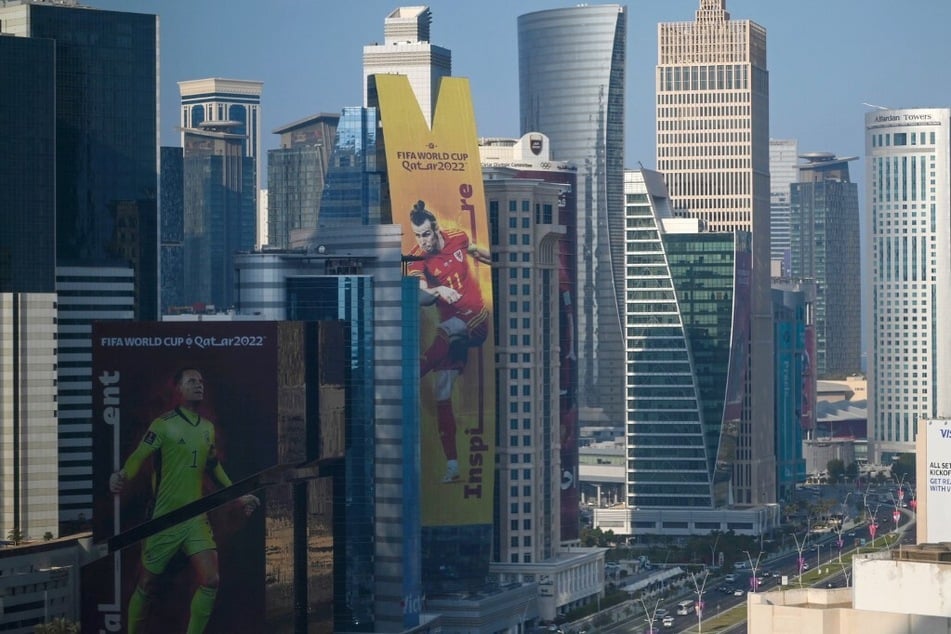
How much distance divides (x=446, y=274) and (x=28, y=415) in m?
30.2

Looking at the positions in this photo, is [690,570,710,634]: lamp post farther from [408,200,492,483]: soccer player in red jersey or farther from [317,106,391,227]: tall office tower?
[317,106,391,227]: tall office tower

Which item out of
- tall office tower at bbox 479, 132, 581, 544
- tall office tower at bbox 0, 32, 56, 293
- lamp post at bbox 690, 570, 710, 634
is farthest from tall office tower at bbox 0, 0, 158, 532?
lamp post at bbox 690, 570, 710, 634

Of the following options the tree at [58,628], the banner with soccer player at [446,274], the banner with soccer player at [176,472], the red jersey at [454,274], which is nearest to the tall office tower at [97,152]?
the banner with soccer player at [446,274]

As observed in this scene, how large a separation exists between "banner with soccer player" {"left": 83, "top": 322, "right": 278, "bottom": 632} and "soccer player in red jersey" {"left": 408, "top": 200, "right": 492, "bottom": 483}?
38.6 metres

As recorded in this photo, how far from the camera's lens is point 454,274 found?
153500 millimetres

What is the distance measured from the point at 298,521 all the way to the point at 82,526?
20838 mm

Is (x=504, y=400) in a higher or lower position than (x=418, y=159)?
lower

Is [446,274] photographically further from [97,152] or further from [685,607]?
[685,607]

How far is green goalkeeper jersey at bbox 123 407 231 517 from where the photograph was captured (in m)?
112

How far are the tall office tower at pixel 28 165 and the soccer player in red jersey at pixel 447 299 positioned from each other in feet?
78.5

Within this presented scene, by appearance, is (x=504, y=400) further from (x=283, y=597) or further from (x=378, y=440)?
(x=283, y=597)

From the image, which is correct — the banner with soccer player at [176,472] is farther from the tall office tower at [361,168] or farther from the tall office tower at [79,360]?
the tall office tower at [361,168]

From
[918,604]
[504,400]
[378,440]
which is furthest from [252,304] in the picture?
[918,604]

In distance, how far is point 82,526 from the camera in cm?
13412
